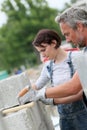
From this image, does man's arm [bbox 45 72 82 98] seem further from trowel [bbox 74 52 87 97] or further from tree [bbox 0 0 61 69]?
tree [bbox 0 0 61 69]

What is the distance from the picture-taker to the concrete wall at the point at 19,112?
9.23ft

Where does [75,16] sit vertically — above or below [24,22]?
above

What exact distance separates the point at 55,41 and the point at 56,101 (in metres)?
0.53

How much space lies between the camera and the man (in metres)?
2.49

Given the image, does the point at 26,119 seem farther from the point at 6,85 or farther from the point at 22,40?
the point at 22,40

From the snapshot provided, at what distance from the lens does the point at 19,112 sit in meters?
2.81

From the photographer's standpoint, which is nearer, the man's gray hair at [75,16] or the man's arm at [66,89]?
the man's gray hair at [75,16]

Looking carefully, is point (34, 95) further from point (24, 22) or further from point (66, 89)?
point (24, 22)

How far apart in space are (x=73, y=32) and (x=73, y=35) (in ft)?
0.07

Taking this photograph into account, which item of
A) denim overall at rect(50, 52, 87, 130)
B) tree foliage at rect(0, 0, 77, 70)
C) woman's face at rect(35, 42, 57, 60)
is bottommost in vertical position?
tree foliage at rect(0, 0, 77, 70)

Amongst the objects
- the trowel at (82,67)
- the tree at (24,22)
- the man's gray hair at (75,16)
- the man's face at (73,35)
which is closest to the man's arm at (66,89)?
the trowel at (82,67)

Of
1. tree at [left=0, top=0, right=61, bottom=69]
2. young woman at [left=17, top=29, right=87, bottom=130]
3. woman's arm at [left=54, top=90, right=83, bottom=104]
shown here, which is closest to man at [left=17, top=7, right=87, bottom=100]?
woman's arm at [left=54, top=90, right=83, bottom=104]

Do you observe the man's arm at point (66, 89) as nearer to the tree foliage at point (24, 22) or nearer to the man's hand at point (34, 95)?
the man's hand at point (34, 95)

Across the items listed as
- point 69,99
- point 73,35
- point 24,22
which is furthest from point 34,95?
point 24,22
